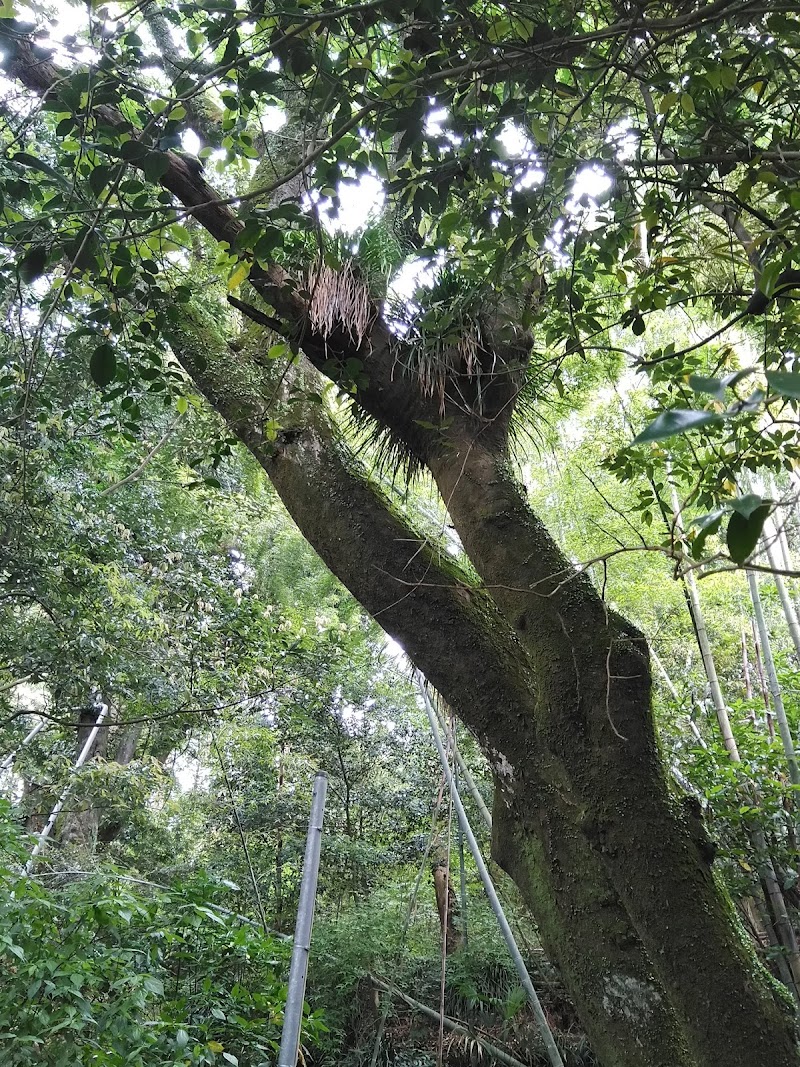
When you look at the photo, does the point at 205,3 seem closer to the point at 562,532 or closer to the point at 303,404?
the point at 303,404

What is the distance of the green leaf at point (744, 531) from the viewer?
454mm

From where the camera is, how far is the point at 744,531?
18.0 inches

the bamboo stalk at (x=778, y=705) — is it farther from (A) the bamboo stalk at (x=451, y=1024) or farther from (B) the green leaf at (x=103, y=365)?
(B) the green leaf at (x=103, y=365)

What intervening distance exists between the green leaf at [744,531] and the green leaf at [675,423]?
3.0 inches

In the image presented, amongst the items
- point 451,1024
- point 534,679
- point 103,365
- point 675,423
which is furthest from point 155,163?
Result: point 451,1024

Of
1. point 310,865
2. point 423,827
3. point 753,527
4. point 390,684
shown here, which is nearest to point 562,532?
point 390,684

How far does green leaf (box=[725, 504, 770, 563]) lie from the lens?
1.49 feet

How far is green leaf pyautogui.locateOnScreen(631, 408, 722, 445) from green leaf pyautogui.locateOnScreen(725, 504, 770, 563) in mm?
76

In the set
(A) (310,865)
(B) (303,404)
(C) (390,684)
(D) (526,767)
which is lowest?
(A) (310,865)

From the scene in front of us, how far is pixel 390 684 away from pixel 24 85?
5.66 metres

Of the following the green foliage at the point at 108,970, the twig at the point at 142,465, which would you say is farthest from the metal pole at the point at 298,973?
the twig at the point at 142,465

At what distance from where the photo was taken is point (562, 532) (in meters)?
5.16

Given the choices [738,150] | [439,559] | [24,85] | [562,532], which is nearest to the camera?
[738,150]

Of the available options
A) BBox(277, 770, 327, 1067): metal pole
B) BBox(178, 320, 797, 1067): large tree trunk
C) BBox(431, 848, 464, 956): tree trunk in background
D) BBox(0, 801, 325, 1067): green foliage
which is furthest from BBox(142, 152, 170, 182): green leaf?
BBox(431, 848, 464, 956): tree trunk in background
